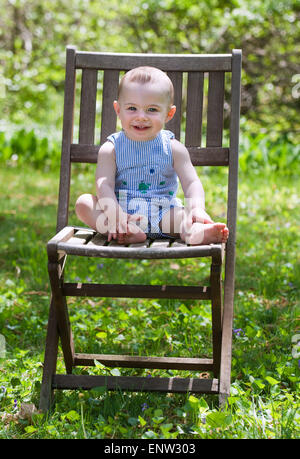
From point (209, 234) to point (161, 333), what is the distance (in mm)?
887

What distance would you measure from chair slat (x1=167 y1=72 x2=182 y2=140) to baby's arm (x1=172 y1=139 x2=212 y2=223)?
0.16 meters

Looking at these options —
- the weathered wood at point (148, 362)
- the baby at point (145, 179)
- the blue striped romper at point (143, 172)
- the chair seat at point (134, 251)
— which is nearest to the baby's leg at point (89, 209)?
the baby at point (145, 179)

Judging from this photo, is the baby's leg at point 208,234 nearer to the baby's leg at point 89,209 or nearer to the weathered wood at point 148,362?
the baby's leg at point 89,209

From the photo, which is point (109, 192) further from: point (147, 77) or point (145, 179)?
point (147, 77)

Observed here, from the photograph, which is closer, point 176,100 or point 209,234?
point 209,234

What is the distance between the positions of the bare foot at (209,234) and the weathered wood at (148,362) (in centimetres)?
53

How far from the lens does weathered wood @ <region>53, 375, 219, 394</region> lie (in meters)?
2.35

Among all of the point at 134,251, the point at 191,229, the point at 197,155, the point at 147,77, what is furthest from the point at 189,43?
the point at 134,251

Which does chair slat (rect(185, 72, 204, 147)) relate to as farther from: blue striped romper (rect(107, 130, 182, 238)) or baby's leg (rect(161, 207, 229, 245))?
baby's leg (rect(161, 207, 229, 245))

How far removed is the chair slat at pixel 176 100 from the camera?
2.63 metres

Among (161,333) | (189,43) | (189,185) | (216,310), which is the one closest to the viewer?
(216,310)

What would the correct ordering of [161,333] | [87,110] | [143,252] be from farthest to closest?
[161,333] → [87,110] → [143,252]

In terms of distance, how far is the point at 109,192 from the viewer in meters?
2.38

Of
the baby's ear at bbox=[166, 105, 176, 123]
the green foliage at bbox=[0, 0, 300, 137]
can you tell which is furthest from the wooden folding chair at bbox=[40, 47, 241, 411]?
the green foliage at bbox=[0, 0, 300, 137]
